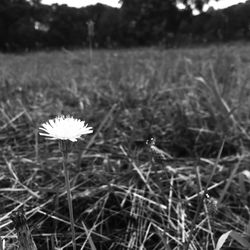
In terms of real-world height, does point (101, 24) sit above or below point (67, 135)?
below

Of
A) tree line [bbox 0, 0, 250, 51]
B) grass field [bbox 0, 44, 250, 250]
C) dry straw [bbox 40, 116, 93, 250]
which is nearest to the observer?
dry straw [bbox 40, 116, 93, 250]

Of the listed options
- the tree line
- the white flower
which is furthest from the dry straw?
the tree line

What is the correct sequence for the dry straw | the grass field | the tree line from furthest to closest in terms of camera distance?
1. the tree line
2. the grass field
3. the dry straw

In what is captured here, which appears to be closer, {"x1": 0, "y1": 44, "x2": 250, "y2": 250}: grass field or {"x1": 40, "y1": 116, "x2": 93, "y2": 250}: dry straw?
{"x1": 40, "y1": 116, "x2": 93, "y2": 250}: dry straw

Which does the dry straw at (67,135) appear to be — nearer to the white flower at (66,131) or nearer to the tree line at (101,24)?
the white flower at (66,131)

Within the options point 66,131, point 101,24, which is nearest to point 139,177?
point 66,131

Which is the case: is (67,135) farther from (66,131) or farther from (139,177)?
(139,177)

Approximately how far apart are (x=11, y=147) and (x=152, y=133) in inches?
17.0

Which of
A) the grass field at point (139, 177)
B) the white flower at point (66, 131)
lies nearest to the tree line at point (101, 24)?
the grass field at point (139, 177)

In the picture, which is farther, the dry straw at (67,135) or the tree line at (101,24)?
the tree line at (101,24)

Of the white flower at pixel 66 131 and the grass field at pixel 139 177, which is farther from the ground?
the white flower at pixel 66 131

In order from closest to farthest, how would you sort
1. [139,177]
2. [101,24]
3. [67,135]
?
[67,135]
[139,177]
[101,24]

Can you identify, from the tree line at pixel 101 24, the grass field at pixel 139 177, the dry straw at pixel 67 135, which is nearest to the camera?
the dry straw at pixel 67 135

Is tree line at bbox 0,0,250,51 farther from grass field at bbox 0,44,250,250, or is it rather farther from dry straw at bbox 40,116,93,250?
dry straw at bbox 40,116,93,250
